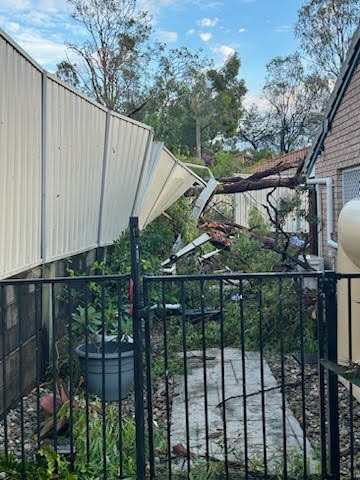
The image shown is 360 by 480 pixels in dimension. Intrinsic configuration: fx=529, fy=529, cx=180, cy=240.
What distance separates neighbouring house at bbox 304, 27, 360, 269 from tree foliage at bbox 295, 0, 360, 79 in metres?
22.2

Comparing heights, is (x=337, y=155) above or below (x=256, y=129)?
below

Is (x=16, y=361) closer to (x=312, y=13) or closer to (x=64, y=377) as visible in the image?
(x=64, y=377)

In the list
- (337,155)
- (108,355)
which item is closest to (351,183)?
(337,155)

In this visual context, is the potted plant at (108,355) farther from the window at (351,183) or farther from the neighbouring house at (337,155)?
the neighbouring house at (337,155)

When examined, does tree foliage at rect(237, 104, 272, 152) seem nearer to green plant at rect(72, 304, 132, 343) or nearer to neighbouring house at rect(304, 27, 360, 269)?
neighbouring house at rect(304, 27, 360, 269)

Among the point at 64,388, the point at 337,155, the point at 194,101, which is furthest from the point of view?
the point at 194,101

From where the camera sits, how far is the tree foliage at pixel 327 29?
28797 millimetres

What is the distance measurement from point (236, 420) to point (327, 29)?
29.7 metres

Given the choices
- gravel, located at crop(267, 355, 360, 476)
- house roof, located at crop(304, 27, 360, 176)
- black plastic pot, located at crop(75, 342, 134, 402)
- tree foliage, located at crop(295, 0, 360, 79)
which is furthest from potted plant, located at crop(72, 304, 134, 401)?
Result: tree foliage, located at crop(295, 0, 360, 79)

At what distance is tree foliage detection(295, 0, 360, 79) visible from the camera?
28.8 meters

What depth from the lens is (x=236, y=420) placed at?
419 centimetres

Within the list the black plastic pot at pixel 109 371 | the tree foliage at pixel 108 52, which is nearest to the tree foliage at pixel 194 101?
the tree foliage at pixel 108 52

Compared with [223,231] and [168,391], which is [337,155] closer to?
[223,231]

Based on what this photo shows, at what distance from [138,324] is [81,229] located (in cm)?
300
